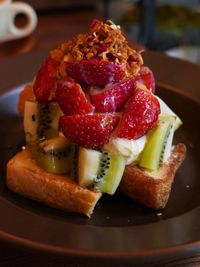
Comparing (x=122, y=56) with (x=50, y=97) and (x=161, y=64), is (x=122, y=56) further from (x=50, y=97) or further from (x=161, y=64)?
(x=161, y=64)

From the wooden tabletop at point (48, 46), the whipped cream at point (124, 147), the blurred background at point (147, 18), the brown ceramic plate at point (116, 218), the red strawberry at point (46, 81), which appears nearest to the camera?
the brown ceramic plate at point (116, 218)

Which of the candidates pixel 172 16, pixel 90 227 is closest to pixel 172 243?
pixel 90 227

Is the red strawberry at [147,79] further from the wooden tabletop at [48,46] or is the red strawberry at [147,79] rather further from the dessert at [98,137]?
the wooden tabletop at [48,46]

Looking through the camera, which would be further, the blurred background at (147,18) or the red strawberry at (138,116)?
the blurred background at (147,18)

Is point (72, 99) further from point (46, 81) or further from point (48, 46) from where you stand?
point (48, 46)

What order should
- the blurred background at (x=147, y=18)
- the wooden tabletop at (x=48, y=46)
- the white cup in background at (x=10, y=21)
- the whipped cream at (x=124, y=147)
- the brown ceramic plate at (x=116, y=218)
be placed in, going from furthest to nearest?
the blurred background at (x=147, y=18) < the white cup in background at (x=10, y=21) < the whipped cream at (x=124, y=147) < the wooden tabletop at (x=48, y=46) < the brown ceramic plate at (x=116, y=218)

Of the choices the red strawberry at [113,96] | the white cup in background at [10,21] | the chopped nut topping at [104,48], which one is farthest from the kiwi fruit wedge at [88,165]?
the white cup in background at [10,21]

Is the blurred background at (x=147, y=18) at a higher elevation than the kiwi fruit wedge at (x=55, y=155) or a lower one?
lower
